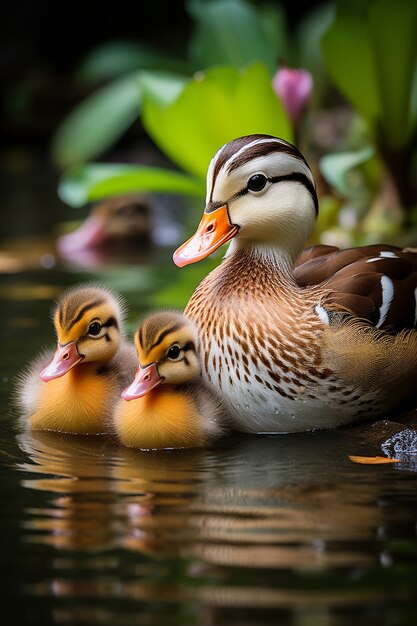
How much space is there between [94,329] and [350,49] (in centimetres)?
382

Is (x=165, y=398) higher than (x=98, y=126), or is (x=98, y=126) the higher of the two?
(x=98, y=126)

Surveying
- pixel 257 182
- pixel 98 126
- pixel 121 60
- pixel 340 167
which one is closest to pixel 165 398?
pixel 257 182

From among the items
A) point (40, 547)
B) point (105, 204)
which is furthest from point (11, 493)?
point (105, 204)

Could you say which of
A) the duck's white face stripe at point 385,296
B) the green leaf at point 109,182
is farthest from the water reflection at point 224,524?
the green leaf at point 109,182

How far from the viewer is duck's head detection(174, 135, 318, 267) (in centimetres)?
392

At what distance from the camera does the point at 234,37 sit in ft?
28.7

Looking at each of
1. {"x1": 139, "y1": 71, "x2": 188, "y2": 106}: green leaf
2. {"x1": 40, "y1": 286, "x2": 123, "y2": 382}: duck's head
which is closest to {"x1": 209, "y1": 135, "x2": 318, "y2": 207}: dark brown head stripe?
{"x1": 40, "y1": 286, "x2": 123, "y2": 382}: duck's head

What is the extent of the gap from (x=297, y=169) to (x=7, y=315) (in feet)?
8.23

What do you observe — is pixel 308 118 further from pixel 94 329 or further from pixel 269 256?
pixel 94 329

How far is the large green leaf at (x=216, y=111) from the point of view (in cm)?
698

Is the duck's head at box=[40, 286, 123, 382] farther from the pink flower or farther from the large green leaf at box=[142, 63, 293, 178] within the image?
the pink flower

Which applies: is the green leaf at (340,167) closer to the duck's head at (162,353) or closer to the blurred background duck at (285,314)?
the blurred background duck at (285,314)

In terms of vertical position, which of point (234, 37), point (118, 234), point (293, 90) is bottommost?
point (118, 234)

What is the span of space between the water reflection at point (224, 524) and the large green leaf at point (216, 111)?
342 cm
